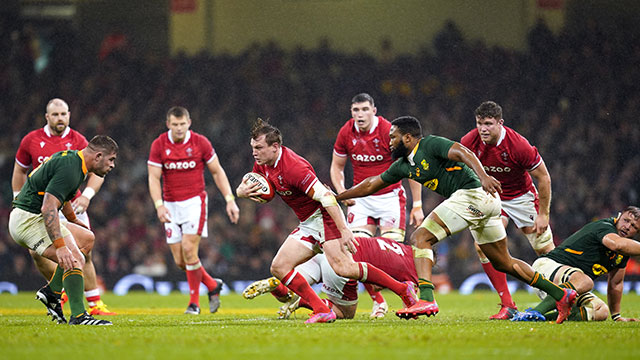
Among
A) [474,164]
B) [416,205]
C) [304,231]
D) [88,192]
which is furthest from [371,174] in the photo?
[88,192]

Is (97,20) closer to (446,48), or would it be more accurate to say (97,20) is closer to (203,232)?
(446,48)

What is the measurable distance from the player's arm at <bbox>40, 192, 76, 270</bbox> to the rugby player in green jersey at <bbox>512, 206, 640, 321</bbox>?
4623mm

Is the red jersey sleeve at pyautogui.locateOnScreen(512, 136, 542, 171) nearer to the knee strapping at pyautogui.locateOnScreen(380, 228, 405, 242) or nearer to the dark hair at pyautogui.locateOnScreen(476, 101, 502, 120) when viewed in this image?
the dark hair at pyautogui.locateOnScreen(476, 101, 502, 120)

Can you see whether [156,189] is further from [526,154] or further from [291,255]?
[526,154]

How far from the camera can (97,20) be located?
2445 centimetres

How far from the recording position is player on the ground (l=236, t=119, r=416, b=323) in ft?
25.8

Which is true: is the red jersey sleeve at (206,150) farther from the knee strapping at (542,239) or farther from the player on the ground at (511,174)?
the knee strapping at (542,239)

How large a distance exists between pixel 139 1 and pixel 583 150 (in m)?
13.7

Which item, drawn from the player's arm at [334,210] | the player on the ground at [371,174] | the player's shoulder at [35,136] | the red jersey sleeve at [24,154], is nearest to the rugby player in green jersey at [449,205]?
A: the player's arm at [334,210]

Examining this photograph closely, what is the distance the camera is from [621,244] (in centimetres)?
842

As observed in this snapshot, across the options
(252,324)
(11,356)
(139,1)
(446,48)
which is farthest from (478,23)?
(11,356)

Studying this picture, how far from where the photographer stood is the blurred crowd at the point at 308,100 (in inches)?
822

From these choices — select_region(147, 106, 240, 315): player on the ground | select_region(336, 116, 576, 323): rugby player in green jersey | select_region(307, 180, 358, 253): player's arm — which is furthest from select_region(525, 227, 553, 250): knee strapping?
select_region(147, 106, 240, 315): player on the ground

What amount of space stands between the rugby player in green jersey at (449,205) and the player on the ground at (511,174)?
112cm
